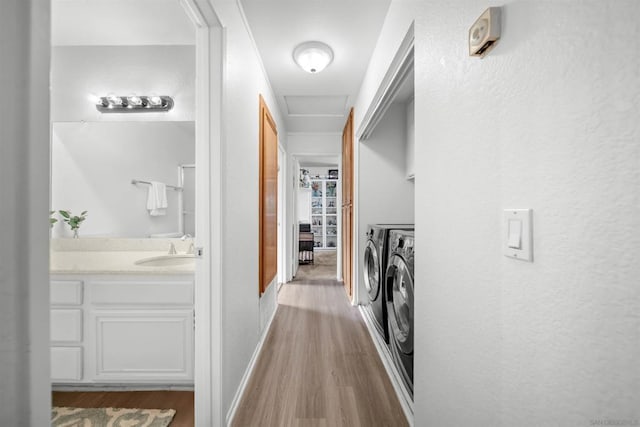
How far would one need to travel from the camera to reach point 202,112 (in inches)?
55.2

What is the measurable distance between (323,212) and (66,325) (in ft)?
22.1

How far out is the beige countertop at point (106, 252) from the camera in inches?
70.0

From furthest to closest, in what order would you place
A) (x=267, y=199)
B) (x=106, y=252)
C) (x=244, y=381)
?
(x=267, y=199) < (x=106, y=252) < (x=244, y=381)

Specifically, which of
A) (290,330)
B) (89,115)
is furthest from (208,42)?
(290,330)

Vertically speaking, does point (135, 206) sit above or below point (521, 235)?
above

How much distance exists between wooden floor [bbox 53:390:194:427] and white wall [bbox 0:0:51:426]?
1411 millimetres

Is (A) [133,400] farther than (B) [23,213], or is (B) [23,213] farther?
(A) [133,400]

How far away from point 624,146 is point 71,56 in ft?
10.1

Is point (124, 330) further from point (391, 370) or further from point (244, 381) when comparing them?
point (391, 370)

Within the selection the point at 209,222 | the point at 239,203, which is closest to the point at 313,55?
the point at 239,203

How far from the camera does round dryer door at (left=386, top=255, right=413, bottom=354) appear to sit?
1.50 meters

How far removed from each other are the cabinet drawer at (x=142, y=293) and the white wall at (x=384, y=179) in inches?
78.7

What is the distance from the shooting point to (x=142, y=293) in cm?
170

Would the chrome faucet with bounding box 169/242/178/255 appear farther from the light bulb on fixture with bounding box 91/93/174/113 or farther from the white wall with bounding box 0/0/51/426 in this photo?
the white wall with bounding box 0/0/51/426
